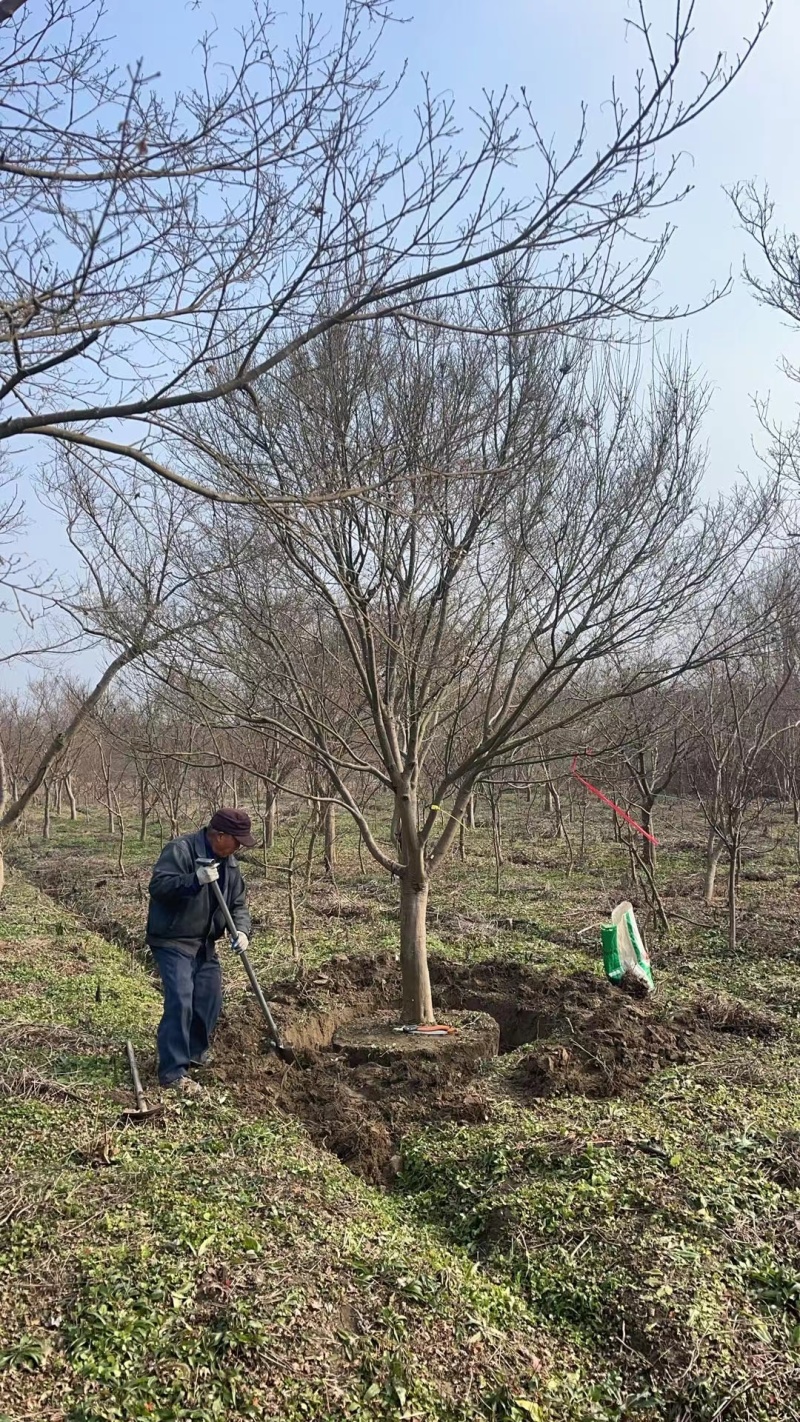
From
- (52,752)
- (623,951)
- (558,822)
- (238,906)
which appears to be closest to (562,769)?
(558,822)

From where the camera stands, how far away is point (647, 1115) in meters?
4.60

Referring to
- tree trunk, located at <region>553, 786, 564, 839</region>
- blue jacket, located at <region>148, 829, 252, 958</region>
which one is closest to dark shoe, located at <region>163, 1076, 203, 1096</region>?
blue jacket, located at <region>148, 829, 252, 958</region>

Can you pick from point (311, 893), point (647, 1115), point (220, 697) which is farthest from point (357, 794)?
point (647, 1115)

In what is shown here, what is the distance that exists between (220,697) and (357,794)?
13.4 metres

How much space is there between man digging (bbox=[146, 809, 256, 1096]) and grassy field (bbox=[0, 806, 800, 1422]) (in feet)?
0.98

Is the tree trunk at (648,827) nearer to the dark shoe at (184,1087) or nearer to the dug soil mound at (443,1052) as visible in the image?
the dug soil mound at (443,1052)

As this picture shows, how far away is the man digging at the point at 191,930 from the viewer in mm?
4867

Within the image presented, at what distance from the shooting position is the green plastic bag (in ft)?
21.6

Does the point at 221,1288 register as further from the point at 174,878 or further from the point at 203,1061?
the point at 203,1061

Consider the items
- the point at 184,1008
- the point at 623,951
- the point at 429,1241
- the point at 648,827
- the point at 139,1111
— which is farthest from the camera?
the point at 648,827

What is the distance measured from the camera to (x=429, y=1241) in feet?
11.7

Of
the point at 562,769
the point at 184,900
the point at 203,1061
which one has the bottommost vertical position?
the point at 203,1061

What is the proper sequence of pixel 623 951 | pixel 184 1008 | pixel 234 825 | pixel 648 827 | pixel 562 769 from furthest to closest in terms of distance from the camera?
pixel 562 769 → pixel 648 827 → pixel 623 951 → pixel 234 825 → pixel 184 1008

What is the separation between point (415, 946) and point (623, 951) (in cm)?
164
